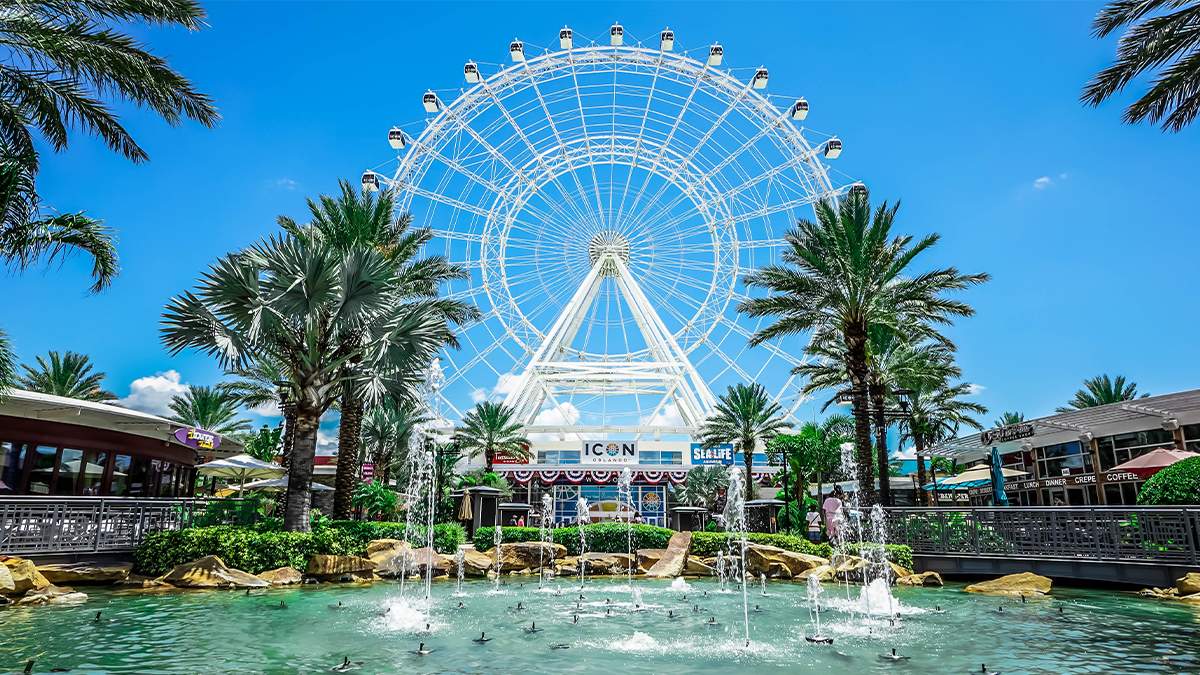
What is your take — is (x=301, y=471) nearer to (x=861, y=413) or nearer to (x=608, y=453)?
(x=861, y=413)

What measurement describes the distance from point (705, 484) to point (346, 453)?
1198 inches

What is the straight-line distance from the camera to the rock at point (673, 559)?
18.1 meters

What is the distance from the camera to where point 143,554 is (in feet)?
47.8

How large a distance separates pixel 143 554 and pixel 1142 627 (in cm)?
1702

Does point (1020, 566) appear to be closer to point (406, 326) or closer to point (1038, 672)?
point (1038, 672)

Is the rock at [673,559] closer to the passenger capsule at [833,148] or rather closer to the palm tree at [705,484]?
the passenger capsule at [833,148]

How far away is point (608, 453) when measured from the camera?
141ft

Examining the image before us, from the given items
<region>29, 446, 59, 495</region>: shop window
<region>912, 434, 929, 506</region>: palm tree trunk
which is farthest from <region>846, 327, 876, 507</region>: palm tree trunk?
<region>29, 446, 59, 495</region>: shop window

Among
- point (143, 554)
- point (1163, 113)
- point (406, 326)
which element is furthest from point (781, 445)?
point (143, 554)

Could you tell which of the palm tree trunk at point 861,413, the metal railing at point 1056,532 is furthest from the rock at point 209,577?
the palm tree trunk at point 861,413

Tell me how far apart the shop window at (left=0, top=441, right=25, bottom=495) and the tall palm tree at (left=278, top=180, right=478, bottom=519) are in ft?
22.5

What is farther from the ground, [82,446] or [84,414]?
[84,414]

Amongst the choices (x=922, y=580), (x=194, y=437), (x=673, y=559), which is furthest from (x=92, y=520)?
(x=922, y=580)

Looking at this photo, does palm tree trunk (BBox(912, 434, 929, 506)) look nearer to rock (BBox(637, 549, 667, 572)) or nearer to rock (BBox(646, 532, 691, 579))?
rock (BBox(646, 532, 691, 579))
